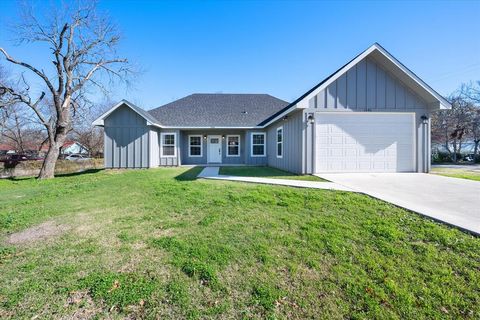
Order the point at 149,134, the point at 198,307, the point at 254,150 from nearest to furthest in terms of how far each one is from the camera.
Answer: the point at 198,307, the point at 149,134, the point at 254,150

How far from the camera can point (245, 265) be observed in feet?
10.2

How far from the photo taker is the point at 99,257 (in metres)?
3.35

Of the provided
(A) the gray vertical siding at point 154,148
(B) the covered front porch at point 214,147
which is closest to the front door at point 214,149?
(B) the covered front porch at point 214,147

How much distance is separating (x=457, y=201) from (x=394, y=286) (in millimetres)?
4119

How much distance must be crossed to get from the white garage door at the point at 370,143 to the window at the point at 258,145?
7.25 m

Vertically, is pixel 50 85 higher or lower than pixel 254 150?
higher

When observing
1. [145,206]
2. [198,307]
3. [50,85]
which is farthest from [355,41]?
[50,85]

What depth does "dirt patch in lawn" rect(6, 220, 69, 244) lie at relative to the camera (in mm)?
4070

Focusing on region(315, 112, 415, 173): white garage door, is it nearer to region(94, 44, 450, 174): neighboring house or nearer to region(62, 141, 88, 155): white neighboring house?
region(94, 44, 450, 174): neighboring house

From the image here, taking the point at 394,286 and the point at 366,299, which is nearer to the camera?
the point at 366,299

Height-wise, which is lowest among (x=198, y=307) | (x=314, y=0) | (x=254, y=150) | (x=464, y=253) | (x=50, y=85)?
(x=198, y=307)

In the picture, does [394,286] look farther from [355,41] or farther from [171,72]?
[171,72]

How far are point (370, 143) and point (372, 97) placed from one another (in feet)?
6.22

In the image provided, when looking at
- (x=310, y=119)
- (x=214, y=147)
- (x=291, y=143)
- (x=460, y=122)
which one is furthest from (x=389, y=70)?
(x=460, y=122)
